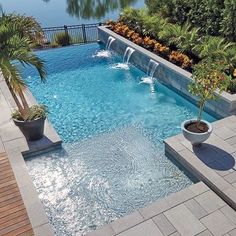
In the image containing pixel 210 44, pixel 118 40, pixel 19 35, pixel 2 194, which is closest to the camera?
pixel 2 194

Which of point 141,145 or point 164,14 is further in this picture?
point 164,14

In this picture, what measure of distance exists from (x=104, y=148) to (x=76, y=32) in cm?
1019

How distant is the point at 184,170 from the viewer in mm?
6273

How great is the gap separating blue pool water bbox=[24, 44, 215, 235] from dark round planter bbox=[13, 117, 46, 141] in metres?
0.55

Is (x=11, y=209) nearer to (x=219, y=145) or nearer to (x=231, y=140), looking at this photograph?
(x=219, y=145)

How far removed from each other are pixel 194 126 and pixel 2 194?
13.3ft

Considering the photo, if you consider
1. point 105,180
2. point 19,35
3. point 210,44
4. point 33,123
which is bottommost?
point 105,180

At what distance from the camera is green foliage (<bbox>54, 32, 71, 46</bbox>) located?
602 inches

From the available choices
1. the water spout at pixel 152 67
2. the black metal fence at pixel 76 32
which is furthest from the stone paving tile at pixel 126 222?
the black metal fence at pixel 76 32

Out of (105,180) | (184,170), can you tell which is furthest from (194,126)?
(105,180)

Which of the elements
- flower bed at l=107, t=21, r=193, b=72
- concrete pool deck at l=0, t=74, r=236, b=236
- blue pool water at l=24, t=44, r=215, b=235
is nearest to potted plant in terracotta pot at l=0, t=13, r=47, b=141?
concrete pool deck at l=0, t=74, r=236, b=236

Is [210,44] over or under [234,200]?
over

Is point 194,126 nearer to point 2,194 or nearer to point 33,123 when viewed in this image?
point 33,123

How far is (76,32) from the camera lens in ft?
52.0
